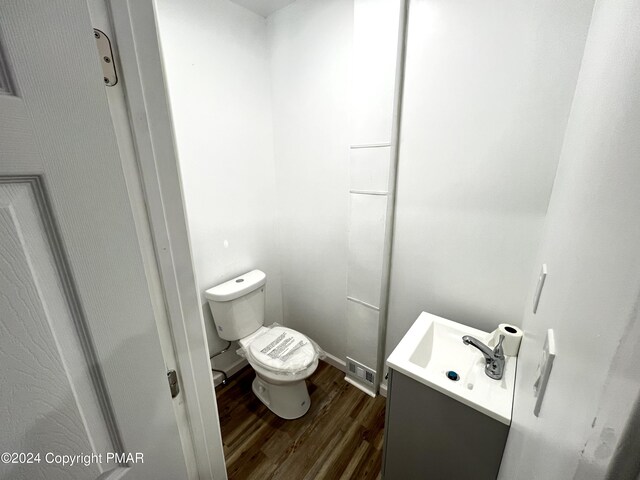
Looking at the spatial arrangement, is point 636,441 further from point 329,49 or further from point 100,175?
point 329,49

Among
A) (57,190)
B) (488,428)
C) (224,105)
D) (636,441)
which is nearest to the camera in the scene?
(636,441)

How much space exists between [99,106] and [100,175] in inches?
3.7

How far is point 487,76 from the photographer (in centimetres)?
101

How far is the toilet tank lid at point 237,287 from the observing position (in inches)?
59.8

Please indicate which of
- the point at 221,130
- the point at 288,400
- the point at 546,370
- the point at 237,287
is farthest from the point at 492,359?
the point at 221,130

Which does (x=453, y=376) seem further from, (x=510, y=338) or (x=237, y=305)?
(x=237, y=305)

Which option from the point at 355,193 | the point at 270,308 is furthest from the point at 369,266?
the point at 270,308

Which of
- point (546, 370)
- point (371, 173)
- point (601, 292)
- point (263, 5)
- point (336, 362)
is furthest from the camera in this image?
point (336, 362)

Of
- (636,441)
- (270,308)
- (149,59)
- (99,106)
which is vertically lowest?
(270,308)

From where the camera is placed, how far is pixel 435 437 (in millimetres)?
932

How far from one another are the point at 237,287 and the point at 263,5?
1722 millimetres

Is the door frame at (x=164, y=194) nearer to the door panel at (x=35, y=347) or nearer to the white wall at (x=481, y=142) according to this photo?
the door panel at (x=35, y=347)

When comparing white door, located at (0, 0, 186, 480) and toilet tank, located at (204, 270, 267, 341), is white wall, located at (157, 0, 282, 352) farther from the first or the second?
white door, located at (0, 0, 186, 480)

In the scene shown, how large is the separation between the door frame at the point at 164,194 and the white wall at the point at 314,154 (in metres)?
1.12
